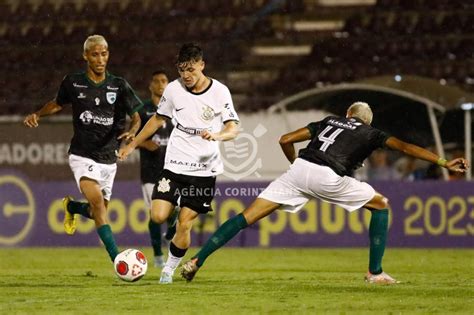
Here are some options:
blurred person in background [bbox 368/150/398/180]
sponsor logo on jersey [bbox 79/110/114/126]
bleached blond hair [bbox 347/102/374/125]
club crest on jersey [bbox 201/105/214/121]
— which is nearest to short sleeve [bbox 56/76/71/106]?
sponsor logo on jersey [bbox 79/110/114/126]

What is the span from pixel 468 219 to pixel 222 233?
6740 millimetres

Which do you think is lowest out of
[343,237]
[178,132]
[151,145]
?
[343,237]

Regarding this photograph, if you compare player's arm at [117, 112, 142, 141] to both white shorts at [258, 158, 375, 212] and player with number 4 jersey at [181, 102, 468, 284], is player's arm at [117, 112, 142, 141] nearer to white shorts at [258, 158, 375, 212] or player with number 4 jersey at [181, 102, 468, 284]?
player with number 4 jersey at [181, 102, 468, 284]

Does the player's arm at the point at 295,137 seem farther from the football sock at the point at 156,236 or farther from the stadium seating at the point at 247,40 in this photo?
the stadium seating at the point at 247,40

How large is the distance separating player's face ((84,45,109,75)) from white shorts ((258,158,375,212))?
6.58ft

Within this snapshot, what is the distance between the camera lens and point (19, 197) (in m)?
A: 16.0

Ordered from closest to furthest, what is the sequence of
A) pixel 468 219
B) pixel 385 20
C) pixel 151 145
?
pixel 151 145 → pixel 468 219 → pixel 385 20

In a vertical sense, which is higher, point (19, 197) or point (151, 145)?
point (151, 145)

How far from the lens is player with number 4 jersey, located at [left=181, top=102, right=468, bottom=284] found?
9523 mm

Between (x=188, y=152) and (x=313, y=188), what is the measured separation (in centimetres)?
111

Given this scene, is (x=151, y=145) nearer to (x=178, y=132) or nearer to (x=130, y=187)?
(x=178, y=132)

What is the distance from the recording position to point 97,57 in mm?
10266

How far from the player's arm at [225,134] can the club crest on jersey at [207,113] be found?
0.48ft

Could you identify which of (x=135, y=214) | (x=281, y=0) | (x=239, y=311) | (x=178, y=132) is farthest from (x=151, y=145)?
(x=281, y=0)
